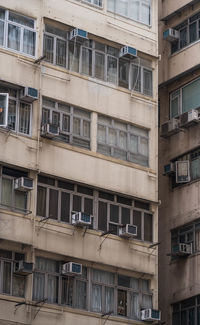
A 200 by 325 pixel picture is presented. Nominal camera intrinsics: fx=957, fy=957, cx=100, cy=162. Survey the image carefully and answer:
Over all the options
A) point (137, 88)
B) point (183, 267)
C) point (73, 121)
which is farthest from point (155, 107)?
point (183, 267)

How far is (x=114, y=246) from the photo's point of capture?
27250 mm

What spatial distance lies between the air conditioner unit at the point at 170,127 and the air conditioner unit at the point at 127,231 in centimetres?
454

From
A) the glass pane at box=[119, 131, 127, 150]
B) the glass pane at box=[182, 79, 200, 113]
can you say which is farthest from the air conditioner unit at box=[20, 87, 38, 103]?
the glass pane at box=[182, 79, 200, 113]

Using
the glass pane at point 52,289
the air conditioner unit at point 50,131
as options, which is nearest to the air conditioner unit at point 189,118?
the air conditioner unit at point 50,131

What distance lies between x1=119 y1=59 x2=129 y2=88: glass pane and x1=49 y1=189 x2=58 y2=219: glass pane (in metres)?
4.50

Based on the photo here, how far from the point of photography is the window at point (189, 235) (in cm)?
2912

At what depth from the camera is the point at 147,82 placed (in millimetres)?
29922

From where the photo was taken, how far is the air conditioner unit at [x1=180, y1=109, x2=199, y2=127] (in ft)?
97.6

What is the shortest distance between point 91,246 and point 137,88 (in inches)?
220

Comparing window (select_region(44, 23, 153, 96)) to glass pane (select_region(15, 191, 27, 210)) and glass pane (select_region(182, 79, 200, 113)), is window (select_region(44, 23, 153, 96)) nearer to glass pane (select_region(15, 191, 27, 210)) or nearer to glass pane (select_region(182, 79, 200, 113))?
glass pane (select_region(182, 79, 200, 113))

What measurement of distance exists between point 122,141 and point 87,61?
261 centimetres

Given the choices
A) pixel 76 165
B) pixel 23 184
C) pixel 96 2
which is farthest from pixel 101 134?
pixel 96 2

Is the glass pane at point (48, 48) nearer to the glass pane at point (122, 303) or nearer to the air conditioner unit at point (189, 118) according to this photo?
the air conditioner unit at point (189, 118)

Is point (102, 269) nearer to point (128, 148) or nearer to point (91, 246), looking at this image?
point (91, 246)
